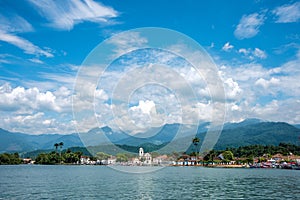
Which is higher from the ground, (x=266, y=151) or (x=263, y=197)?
(x=266, y=151)

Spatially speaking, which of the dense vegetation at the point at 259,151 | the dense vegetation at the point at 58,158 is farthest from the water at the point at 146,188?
the dense vegetation at the point at 58,158

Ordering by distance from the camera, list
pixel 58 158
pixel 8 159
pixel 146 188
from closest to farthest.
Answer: pixel 146 188
pixel 58 158
pixel 8 159

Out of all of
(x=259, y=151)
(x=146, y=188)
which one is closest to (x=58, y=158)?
(x=259, y=151)

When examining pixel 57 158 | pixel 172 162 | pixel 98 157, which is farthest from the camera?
pixel 98 157

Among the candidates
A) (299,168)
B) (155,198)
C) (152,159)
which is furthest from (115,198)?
(152,159)

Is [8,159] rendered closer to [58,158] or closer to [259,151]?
[58,158]

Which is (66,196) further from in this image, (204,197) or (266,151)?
(266,151)

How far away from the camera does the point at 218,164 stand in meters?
152

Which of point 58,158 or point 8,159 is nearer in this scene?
point 58,158

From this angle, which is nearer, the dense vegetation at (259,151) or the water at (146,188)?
the water at (146,188)

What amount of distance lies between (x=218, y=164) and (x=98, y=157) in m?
78.6

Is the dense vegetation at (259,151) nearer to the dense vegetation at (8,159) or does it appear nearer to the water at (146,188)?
the dense vegetation at (8,159)

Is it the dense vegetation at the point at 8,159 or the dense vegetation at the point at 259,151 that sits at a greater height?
the dense vegetation at the point at 259,151

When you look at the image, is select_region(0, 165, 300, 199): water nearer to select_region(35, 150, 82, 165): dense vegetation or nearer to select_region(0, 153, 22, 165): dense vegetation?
select_region(35, 150, 82, 165): dense vegetation
